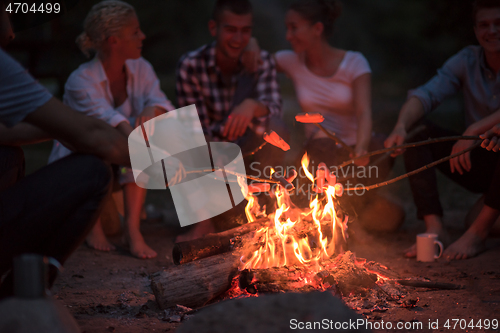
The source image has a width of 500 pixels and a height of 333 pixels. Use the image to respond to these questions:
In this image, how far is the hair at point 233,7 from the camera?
337cm

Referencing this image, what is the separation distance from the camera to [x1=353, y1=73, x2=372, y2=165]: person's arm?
10.5ft

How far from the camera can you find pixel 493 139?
93.5 inches

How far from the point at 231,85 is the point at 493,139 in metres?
2.05

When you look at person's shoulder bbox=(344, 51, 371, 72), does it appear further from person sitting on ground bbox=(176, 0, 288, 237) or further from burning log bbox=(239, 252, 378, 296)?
burning log bbox=(239, 252, 378, 296)

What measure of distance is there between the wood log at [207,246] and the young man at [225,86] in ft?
3.63

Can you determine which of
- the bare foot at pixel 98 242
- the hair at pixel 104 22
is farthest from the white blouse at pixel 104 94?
the bare foot at pixel 98 242

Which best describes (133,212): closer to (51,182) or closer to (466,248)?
(51,182)

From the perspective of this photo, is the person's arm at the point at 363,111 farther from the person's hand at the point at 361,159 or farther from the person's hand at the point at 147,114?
the person's hand at the point at 147,114

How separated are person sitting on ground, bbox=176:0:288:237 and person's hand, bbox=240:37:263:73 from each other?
0.04 metres

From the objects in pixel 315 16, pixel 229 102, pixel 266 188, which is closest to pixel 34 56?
pixel 229 102

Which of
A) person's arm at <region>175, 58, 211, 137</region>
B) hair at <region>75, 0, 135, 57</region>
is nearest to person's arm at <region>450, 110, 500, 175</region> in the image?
person's arm at <region>175, 58, 211, 137</region>

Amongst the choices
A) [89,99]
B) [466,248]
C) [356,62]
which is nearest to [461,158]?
[466,248]

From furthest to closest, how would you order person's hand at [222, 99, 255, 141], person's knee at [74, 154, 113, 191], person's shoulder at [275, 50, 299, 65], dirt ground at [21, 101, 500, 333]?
person's shoulder at [275, 50, 299, 65] → person's hand at [222, 99, 255, 141] → dirt ground at [21, 101, 500, 333] → person's knee at [74, 154, 113, 191]

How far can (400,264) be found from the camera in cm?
276
